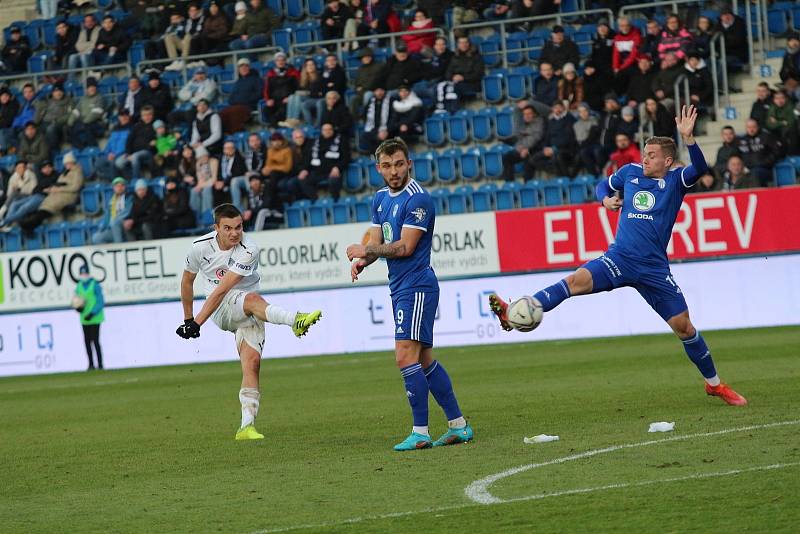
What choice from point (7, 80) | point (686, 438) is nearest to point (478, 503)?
point (686, 438)

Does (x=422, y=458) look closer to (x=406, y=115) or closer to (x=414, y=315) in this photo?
(x=414, y=315)

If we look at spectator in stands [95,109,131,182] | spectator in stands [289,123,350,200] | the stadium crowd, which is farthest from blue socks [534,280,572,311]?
spectator in stands [95,109,131,182]

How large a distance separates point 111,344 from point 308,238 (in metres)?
4.36

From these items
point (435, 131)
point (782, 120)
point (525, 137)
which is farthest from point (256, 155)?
point (782, 120)

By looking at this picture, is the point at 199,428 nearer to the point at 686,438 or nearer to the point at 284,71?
the point at 686,438

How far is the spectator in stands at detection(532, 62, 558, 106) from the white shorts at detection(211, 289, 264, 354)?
14994 millimetres

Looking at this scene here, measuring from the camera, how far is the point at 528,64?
27828mm

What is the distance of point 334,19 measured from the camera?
96.0 ft

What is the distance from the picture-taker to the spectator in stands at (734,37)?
994 inches

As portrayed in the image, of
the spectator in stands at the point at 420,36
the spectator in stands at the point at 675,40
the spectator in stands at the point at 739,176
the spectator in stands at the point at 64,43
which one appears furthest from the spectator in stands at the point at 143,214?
the spectator in stands at the point at 739,176

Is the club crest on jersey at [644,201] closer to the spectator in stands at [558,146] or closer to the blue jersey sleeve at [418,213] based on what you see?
the blue jersey sleeve at [418,213]

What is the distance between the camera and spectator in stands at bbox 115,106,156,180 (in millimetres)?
28797

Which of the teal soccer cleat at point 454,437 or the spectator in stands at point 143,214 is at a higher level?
the spectator in stands at point 143,214

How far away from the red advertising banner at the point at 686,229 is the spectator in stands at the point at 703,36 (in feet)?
11.9
